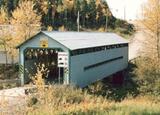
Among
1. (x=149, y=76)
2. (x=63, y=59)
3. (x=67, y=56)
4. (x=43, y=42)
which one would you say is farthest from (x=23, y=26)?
(x=63, y=59)

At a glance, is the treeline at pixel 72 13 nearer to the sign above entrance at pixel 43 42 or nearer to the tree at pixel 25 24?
the tree at pixel 25 24

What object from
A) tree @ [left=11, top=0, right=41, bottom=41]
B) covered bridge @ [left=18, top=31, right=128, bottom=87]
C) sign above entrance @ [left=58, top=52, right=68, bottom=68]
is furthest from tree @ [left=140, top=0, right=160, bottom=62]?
tree @ [left=11, top=0, right=41, bottom=41]

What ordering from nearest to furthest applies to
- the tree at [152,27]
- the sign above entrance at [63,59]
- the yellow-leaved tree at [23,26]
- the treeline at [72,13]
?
the sign above entrance at [63,59] < the tree at [152,27] < the yellow-leaved tree at [23,26] < the treeline at [72,13]

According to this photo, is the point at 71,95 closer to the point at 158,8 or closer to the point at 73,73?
the point at 73,73

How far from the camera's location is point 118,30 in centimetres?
8762

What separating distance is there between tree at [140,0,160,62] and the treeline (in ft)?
160

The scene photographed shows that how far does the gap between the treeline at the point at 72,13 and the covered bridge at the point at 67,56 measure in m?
48.9

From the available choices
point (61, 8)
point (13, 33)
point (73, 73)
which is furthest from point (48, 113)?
point (61, 8)

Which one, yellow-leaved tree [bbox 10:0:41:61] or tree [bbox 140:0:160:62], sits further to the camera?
yellow-leaved tree [bbox 10:0:41:61]

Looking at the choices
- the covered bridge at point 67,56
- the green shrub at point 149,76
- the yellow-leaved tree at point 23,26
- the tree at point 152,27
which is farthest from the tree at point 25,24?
the green shrub at point 149,76

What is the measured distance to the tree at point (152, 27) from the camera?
115ft

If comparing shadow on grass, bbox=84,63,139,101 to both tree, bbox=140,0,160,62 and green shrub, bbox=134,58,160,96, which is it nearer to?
green shrub, bbox=134,58,160,96

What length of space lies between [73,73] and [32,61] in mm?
4831

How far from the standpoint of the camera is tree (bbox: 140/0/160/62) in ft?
115
